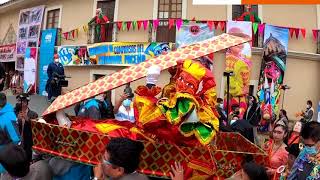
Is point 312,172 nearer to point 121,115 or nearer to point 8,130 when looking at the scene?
point 8,130

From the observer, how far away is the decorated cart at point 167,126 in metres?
3.40

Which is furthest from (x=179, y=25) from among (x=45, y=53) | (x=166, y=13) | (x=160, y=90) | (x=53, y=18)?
(x=160, y=90)

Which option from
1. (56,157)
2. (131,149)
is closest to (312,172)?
(131,149)

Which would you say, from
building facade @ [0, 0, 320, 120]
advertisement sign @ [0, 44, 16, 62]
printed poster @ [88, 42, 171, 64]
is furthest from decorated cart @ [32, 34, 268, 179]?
advertisement sign @ [0, 44, 16, 62]

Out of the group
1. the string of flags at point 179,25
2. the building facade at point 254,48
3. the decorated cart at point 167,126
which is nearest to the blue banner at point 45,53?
the building facade at point 254,48

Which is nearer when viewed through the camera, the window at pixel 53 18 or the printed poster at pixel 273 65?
the printed poster at pixel 273 65

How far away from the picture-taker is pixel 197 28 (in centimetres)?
1561

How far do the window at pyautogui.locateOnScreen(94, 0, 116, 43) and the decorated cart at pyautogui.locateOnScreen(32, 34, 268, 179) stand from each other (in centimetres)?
1386

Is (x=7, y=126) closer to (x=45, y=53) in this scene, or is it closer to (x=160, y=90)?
(x=160, y=90)

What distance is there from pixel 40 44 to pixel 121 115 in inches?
556

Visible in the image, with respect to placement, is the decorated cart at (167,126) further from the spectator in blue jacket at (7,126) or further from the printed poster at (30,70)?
the printed poster at (30,70)

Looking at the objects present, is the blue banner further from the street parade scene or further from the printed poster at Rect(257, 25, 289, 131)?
the printed poster at Rect(257, 25, 289, 131)

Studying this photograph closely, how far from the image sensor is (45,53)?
774 inches

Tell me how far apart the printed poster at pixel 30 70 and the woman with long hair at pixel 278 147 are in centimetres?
1666
